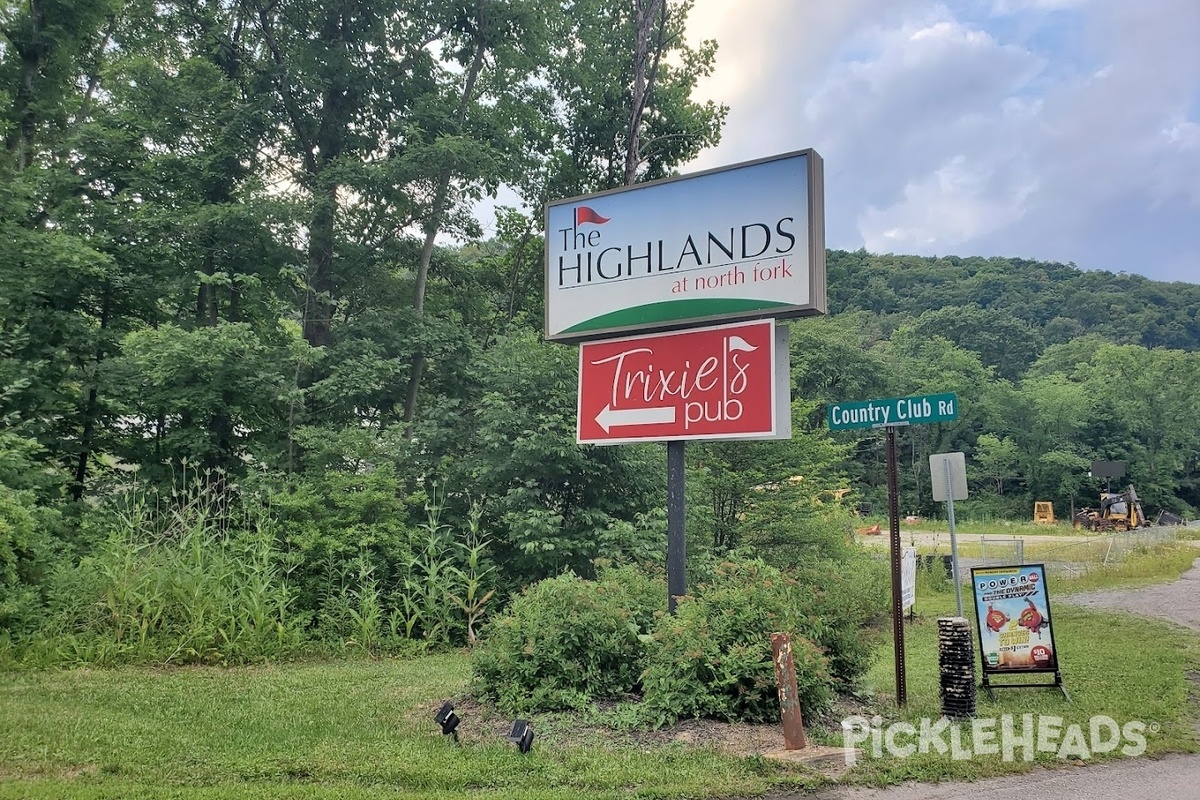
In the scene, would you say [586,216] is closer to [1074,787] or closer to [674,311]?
[674,311]

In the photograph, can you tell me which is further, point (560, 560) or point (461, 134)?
point (461, 134)

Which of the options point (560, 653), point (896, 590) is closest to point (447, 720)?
point (560, 653)

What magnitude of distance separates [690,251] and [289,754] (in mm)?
5051

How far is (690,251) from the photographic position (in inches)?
276

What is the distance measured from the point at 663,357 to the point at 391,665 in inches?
184

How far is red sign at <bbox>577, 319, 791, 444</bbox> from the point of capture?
6508mm

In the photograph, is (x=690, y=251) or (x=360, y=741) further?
(x=690, y=251)

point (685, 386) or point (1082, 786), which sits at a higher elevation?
point (685, 386)

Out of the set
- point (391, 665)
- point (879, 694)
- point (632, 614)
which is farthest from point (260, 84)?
point (879, 694)

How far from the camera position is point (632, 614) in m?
6.54

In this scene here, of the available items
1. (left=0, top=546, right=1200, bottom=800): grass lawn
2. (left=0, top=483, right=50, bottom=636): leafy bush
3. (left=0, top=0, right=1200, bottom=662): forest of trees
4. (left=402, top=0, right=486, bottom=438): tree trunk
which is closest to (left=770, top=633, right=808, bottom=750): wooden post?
(left=0, top=546, right=1200, bottom=800): grass lawn

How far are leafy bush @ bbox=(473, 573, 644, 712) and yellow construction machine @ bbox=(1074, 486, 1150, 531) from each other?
40026 mm

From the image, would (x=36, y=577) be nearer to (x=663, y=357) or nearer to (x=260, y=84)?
(x=663, y=357)

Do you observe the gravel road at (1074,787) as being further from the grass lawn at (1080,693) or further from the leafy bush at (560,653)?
the leafy bush at (560,653)
